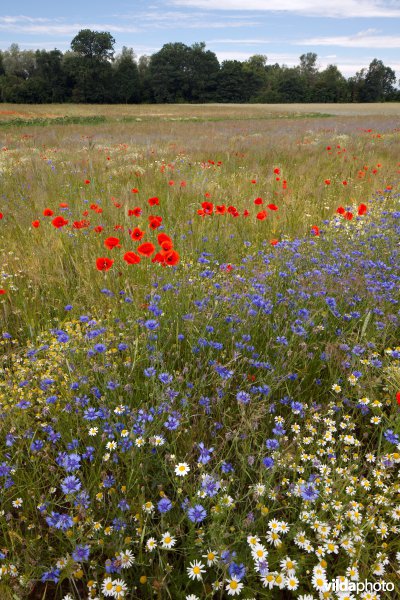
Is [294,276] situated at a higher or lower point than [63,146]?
lower

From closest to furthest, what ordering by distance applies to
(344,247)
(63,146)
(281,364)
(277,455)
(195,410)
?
(277,455) → (195,410) → (281,364) → (344,247) → (63,146)

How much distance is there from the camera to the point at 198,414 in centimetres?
190

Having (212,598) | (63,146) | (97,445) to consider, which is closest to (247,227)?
(97,445)

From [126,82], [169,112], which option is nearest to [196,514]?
[169,112]

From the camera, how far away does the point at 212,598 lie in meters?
1.54

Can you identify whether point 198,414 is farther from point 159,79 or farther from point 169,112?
point 159,79

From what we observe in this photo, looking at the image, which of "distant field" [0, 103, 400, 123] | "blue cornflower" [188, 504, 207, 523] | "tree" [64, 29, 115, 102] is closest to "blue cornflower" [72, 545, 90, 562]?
"blue cornflower" [188, 504, 207, 523]

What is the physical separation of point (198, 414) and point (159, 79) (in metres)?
93.8

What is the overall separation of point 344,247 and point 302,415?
2337 millimetres

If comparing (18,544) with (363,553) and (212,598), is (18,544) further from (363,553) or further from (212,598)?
(363,553)

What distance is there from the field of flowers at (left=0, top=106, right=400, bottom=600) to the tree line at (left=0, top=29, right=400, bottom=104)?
78.4 meters

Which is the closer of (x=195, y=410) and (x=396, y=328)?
(x=195, y=410)

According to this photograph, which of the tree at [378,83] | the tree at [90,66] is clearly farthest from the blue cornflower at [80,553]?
the tree at [378,83]

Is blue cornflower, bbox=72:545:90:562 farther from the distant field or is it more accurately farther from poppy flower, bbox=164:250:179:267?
the distant field
